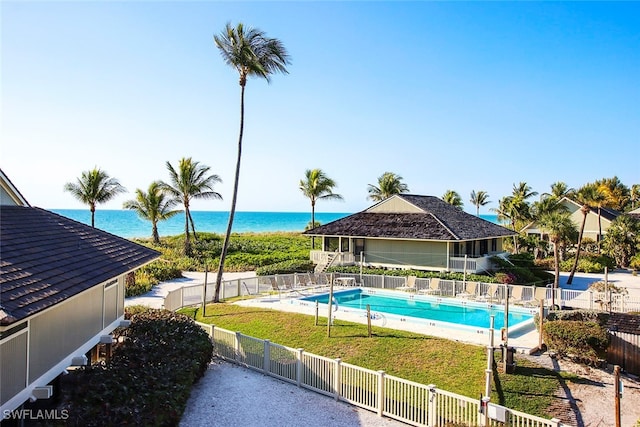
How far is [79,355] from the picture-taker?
9.55 meters

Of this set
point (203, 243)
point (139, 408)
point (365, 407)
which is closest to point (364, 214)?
point (203, 243)

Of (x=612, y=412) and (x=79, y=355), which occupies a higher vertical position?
(x=79, y=355)

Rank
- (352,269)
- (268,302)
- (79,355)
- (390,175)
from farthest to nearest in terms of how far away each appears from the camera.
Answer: (390,175), (352,269), (268,302), (79,355)

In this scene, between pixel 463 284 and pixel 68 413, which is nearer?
pixel 68 413

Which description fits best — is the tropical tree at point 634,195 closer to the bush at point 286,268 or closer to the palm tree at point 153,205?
the bush at point 286,268

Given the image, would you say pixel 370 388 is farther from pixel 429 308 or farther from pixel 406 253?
pixel 406 253

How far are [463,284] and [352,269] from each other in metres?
7.46

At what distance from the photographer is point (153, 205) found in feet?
141

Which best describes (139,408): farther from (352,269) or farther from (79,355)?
(352,269)

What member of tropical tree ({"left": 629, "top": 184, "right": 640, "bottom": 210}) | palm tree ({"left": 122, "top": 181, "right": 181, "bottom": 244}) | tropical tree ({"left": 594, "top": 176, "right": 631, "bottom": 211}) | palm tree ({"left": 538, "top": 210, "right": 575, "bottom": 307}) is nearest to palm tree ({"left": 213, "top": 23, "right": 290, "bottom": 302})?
palm tree ({"left": 538, "top": 210, "right": 575, "bottom": 307})

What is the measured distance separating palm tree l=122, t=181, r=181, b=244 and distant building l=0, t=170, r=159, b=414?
101 feet

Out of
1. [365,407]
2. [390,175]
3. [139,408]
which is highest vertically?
[390,175]

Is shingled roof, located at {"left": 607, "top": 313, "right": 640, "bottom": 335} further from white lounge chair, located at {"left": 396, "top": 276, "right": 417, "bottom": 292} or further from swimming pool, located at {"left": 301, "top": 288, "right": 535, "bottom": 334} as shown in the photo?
white lounge chair, located at {"left": 396, "top": 276, "right": 417, "bottom": 292}

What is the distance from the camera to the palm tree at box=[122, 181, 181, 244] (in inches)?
1687
